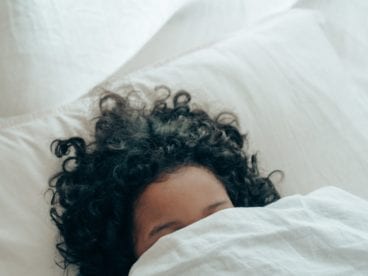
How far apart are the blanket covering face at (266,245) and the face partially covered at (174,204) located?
1.9 inches

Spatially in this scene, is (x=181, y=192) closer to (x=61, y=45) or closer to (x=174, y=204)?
(x=174, y=204)

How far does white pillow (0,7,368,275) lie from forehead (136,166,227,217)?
148 millimetres

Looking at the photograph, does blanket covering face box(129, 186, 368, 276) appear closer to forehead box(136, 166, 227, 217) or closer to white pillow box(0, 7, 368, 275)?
forehead box(136, 166, 227, 217)

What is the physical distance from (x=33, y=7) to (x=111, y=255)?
443 mm

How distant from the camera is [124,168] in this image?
3.08ft

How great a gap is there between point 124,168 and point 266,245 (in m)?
0.26

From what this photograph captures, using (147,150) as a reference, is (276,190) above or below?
below

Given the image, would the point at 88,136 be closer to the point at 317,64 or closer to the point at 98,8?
the point at 98,8

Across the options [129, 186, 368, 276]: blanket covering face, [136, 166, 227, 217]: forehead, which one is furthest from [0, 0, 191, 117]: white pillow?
[129, 186, 368, 276]: blanket covering face

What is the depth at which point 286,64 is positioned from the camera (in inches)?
44.6

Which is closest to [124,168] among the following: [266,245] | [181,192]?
[181,192]

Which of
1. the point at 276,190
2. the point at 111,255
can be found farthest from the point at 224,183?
the point at 111,255

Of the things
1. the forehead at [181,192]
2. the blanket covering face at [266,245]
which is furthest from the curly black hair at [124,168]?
the blanket covering face at [266,245]

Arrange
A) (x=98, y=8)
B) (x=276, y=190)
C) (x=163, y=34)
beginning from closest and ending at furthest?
(x=276, y=190) → (x=98, y=8) → (x=163, y=34)
